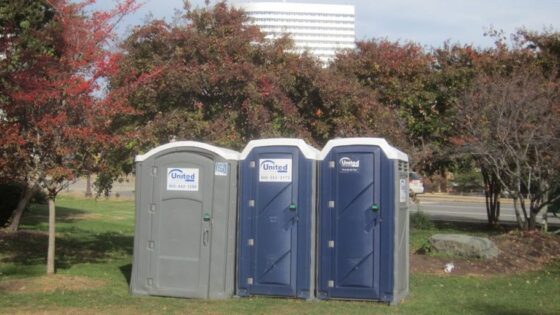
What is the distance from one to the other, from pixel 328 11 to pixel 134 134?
994 cm

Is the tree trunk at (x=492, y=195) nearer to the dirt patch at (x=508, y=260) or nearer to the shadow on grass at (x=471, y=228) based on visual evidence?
the shadow on grass at (x=471, y=228)

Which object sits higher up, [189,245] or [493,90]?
[493,90]

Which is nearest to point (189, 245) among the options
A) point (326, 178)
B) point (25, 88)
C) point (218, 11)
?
point (326, 178)

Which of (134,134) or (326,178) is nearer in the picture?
(326,178)

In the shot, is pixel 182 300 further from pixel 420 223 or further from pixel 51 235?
pixel 420 223

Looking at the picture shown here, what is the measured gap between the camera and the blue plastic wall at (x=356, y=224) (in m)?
7.84

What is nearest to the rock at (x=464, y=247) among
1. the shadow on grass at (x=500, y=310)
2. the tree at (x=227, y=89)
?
the tree at (x=227, y=89)

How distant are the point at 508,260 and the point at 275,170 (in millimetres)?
5005

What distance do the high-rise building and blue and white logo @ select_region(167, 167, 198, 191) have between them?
7.09 m

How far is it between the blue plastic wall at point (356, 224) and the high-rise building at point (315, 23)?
24.2 ft

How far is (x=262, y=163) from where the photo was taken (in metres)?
8.27

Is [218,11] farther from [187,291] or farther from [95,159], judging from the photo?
[187,291]

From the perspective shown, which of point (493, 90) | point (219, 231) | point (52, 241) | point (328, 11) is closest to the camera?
point (219, 231)

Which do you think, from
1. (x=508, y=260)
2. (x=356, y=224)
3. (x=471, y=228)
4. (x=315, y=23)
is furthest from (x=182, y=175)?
(x=471, y=228)
